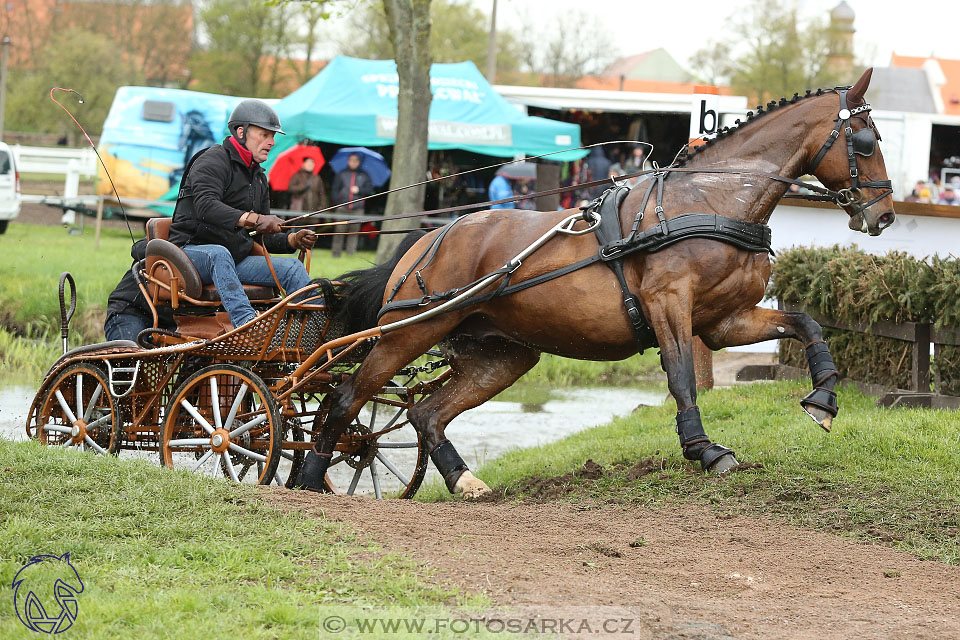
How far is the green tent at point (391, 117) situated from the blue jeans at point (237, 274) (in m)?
12.8

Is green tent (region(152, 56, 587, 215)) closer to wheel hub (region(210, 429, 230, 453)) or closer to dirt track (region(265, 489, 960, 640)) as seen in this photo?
wheel hub (region(210, 429, 230, 453))

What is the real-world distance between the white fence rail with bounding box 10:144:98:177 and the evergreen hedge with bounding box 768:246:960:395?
17.8 meters

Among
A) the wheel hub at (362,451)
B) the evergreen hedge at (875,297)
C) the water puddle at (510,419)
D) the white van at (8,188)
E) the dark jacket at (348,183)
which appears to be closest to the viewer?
the wheel hub at (362,451)

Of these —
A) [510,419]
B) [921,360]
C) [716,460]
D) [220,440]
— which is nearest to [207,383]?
[220,440]

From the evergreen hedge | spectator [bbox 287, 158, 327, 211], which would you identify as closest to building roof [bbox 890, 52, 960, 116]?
spectator [bbox 287, 158, 327, 211]

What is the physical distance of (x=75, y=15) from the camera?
43125 millimetres

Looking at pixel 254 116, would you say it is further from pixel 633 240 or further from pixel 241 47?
pixel 241 47

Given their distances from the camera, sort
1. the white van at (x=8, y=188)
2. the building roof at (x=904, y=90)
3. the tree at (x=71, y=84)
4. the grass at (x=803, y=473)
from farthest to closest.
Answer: the building roof at (x=904, y=90) → the tree at (x=71, y=84) → the white van at (x=8, y=188) → the grass at (x=803, y=473)

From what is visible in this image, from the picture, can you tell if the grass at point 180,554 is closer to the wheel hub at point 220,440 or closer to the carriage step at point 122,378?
the wheel hub at point 220,440

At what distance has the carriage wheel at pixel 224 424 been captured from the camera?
622 centimetres

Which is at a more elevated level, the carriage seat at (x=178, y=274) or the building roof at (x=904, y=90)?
the building roof at (x=904, y=90)

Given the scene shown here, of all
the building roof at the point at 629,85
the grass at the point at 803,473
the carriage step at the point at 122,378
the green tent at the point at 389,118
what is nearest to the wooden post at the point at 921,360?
the grass at the point at 803,473

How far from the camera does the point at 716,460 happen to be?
597 centimetres

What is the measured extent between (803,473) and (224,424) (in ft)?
11.0
